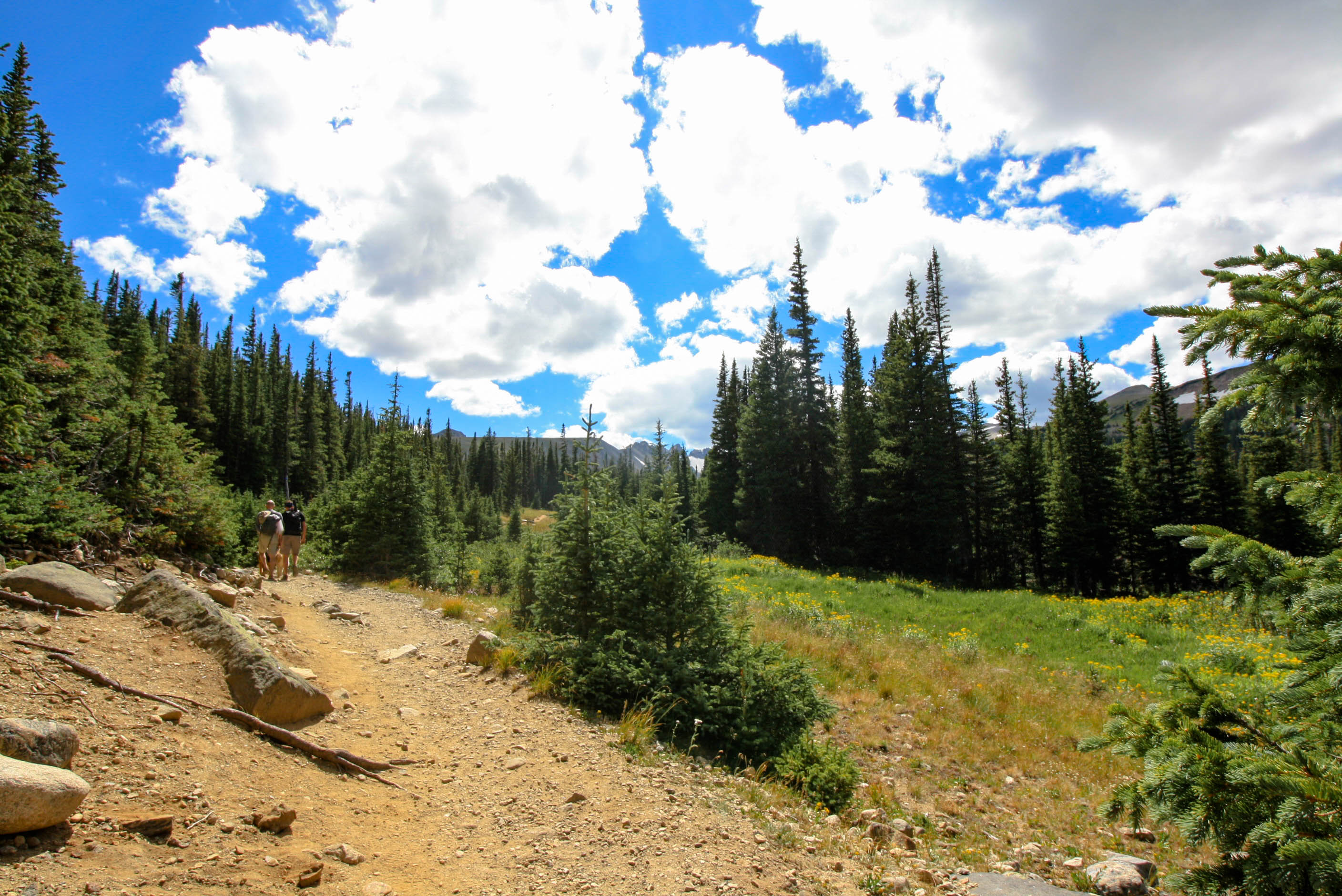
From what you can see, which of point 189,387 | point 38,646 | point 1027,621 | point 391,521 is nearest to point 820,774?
point 38,646

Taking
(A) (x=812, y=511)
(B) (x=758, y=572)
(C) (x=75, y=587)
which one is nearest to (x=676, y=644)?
(C) (x=75, y=587)

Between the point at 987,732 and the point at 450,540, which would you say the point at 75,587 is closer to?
the point at 987,732

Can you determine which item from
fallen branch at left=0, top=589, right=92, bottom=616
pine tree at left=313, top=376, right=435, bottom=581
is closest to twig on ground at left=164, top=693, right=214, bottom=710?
fallen branch at left=0, top=589, right=92, bottom=616

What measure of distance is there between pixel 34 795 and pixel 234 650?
128 inches

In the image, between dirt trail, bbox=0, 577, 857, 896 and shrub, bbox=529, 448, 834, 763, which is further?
shrub, bbox=529, 448, 834, 763

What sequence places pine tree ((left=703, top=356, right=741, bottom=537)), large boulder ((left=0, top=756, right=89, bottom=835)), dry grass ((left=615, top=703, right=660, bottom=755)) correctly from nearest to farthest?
large boulder ((left=0, top=756, right=89, bottom=835)) < dry grass ((left=615, top=703, right=660, bottom=755)) < pine tree ((left=703, top=356, right=741, bottom=537))

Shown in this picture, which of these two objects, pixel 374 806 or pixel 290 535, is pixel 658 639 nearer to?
pixel 374 806

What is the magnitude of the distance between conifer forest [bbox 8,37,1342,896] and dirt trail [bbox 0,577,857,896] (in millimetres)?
1644

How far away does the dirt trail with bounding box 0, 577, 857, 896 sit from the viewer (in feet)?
12.1

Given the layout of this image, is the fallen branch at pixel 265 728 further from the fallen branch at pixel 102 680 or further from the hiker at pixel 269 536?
the hiker at pixel 269 536

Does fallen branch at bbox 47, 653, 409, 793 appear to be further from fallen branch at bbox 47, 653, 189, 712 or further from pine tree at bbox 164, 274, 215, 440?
pine tree at bbox 164, 274, 215, 440

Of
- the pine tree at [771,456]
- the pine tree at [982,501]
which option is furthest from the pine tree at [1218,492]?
the pine tree at [771,456]

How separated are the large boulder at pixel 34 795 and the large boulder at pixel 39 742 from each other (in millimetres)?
260

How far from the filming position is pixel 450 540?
30.0 m
